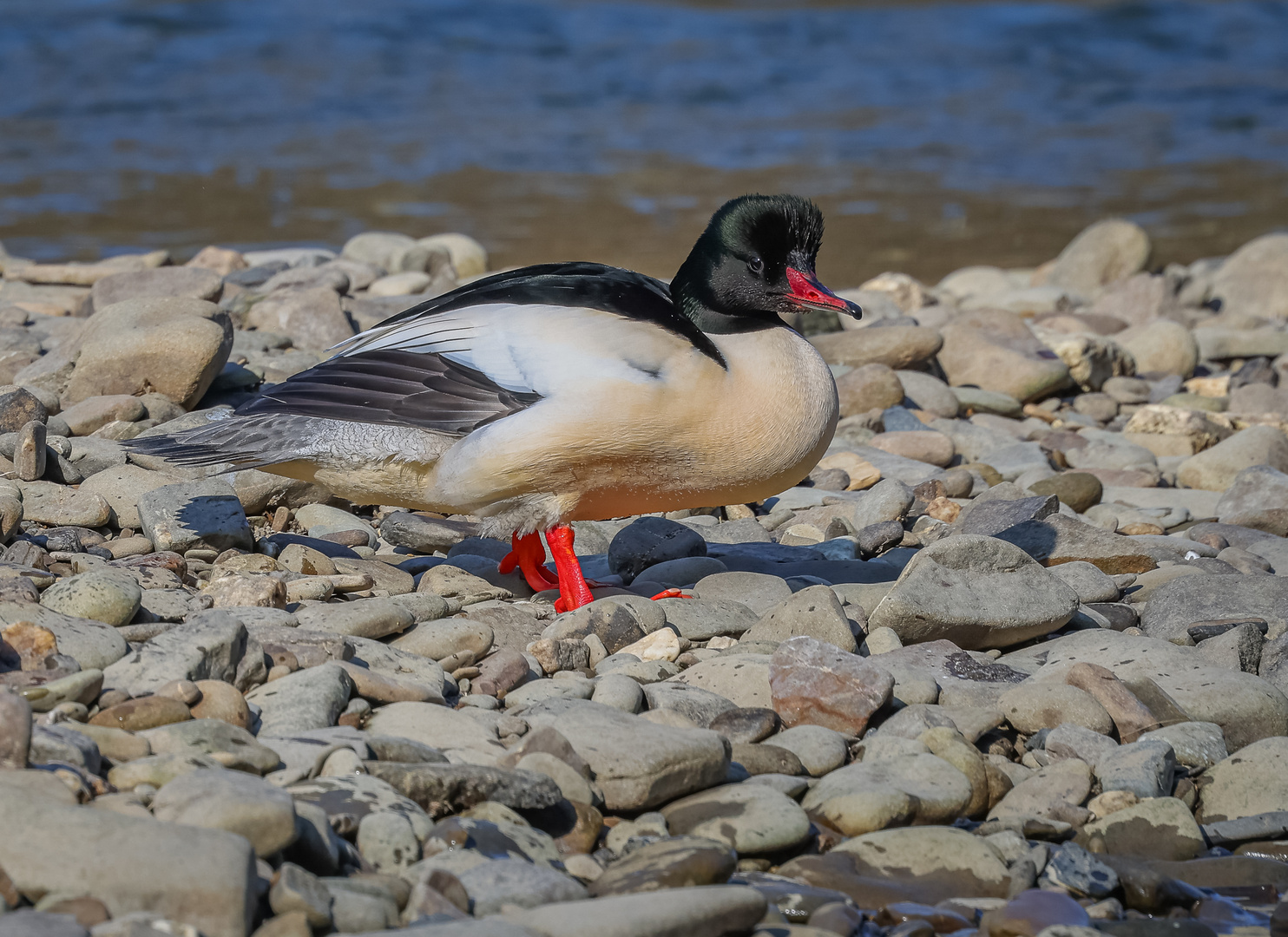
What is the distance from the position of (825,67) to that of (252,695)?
75.2ft

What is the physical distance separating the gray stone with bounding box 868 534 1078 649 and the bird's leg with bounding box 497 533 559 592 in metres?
1.14

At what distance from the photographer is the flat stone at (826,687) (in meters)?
3.34

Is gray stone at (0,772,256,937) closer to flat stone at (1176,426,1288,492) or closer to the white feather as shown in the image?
the white feather

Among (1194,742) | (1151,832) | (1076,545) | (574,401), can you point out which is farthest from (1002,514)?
(1151,832)

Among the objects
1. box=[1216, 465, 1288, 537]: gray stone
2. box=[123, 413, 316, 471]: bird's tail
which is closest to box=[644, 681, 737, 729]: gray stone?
box=[123, 413, 316, 471]: bird's tail

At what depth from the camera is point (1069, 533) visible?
190 inches

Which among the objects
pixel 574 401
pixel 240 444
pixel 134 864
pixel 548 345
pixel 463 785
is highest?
pixel 548 345

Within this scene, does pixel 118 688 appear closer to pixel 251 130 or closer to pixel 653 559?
pixel 653 559

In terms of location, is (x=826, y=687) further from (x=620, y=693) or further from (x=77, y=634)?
(x=77, y=634)

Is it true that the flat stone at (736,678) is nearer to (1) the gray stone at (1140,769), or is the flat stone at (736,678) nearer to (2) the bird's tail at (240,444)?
(1) the gray stone at (1140,769)

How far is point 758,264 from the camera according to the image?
413 cm

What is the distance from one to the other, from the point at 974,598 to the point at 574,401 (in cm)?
134

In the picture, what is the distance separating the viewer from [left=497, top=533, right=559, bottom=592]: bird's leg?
443 centimetres

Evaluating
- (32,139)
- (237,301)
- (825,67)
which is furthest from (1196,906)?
(825,67)
